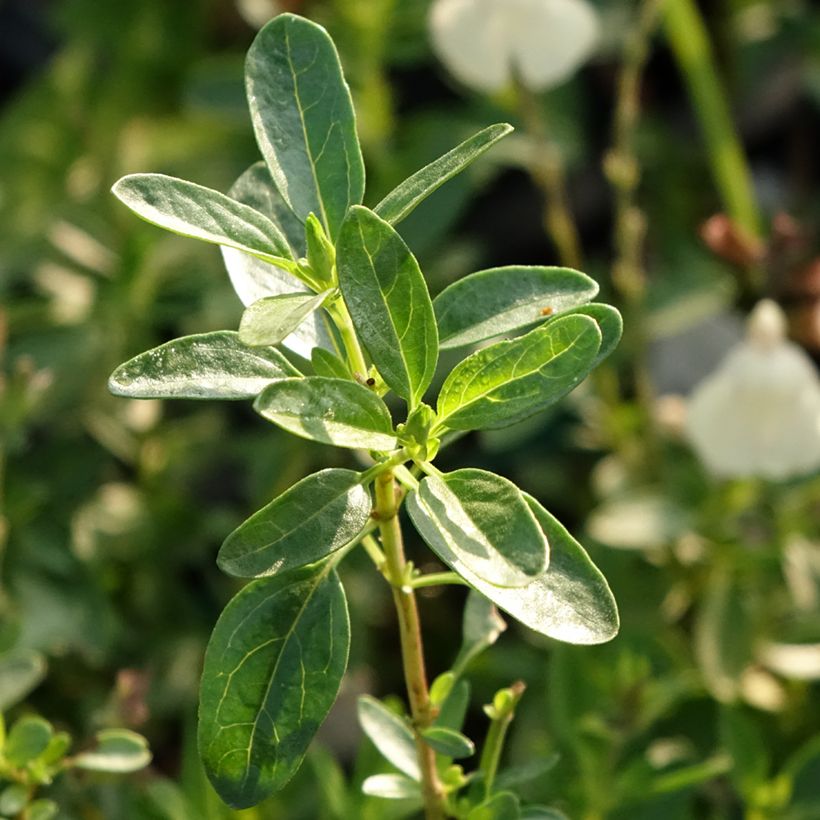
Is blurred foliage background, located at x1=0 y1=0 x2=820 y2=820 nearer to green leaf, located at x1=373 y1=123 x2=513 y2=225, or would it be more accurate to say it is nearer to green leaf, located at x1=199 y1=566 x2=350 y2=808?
green leaf, located at x1=199 y1=566 x2=350 y2=808

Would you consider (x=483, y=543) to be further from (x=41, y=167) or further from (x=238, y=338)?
(x=41, y=167)

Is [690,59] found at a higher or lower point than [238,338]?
lower

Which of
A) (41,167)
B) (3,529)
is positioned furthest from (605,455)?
(41,167)

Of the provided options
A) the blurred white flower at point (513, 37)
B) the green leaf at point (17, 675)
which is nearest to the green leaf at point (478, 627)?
the green leaf at point (17, 675)

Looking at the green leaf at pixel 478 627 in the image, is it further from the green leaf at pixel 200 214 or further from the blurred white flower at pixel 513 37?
the blurred white flower at pixel 513 37

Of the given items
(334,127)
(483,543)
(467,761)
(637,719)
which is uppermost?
(334,127)

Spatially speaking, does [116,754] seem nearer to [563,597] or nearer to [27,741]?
[27,741]
